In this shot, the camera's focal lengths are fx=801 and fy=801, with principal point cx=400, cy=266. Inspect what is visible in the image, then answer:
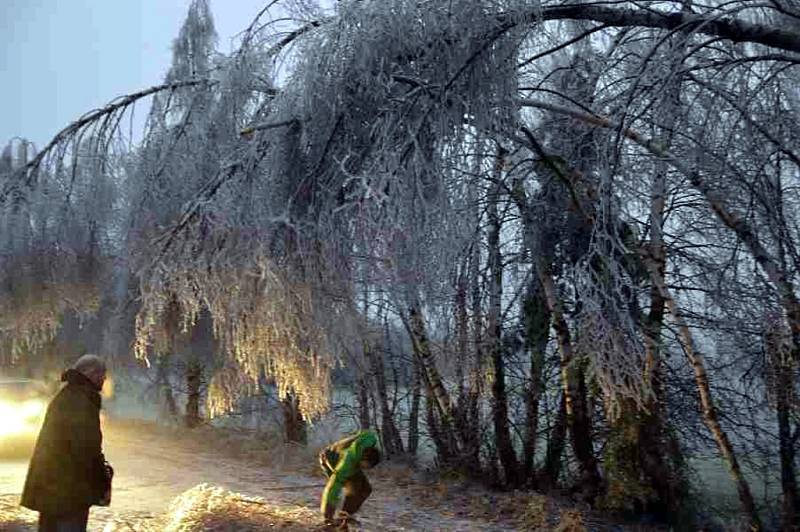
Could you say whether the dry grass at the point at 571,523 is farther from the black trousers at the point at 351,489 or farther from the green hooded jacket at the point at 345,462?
the green hooded jacket at the point at 345,462

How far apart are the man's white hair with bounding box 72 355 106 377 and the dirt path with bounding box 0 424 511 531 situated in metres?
2.33

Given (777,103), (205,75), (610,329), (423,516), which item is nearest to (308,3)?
(205,75)

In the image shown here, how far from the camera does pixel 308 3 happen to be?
6934mm

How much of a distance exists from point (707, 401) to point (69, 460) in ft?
20.8

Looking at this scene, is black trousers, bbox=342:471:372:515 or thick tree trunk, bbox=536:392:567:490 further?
thick tree trunk, bbox=536:392:567:490

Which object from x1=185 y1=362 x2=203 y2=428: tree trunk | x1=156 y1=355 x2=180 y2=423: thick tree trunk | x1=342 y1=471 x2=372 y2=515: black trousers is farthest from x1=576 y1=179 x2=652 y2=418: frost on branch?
x1=156 y1=355 x2=180 y2=423: thick tree trunk

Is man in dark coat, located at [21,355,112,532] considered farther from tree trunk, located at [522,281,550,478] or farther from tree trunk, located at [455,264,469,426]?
tree trunk, located at [522,281,550,478]

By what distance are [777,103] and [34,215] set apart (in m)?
7.78

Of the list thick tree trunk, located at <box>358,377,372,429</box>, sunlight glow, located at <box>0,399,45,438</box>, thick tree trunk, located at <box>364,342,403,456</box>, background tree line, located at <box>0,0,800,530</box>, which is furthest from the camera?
thick tree trunk, located at <box>358,377,372,429</box>

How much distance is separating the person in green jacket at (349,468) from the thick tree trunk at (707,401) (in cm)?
347

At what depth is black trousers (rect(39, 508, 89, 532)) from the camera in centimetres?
470

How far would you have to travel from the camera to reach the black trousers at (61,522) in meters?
4.70

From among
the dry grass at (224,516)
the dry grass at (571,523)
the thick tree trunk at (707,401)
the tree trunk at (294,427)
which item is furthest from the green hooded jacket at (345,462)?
the tree trunk at (294,427)

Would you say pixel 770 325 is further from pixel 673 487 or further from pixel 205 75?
pixel 205 75
